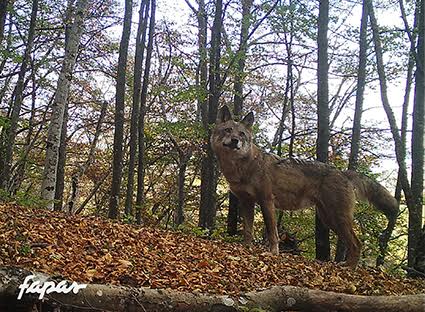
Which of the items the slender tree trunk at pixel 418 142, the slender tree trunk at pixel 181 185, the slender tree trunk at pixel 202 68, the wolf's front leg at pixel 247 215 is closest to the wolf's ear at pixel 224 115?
the wolf's front leg at pixel 247 215

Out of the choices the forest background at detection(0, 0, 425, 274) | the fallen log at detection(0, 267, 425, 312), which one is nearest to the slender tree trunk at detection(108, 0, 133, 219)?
the forest background at detection(0, 0, 425, 274)

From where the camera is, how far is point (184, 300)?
146 inches

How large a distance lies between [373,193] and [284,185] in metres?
1.98

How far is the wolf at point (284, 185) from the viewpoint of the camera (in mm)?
8836

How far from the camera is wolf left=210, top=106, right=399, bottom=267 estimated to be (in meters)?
8.84

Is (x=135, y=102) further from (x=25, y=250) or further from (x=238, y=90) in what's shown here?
(x=25, y=250)

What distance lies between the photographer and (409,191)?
10539 mm

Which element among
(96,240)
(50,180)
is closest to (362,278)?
(96,240)

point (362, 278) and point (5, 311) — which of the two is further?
point (362, 278)

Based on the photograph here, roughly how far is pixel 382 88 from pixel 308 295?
1039 cm

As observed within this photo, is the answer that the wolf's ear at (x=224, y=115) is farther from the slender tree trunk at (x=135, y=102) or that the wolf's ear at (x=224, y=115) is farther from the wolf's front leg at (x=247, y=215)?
the slender tree trunk at (x=135, y=102)

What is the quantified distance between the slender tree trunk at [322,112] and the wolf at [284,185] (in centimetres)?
105

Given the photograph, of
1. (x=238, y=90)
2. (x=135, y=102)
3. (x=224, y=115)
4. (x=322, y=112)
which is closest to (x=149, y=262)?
(x=224, y=115)

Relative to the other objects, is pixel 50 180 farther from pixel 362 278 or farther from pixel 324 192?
pixel 362 278
